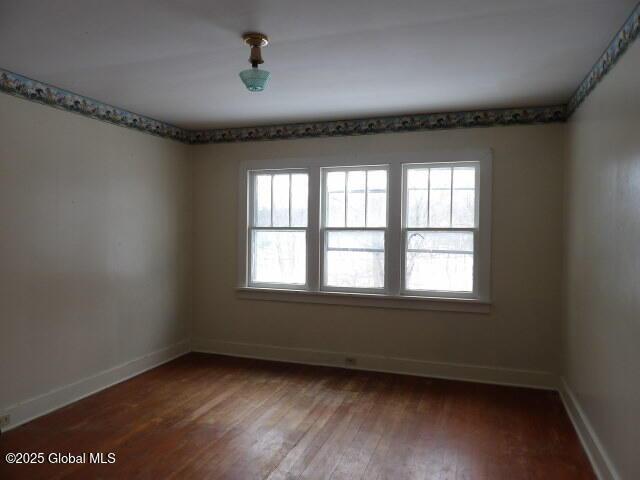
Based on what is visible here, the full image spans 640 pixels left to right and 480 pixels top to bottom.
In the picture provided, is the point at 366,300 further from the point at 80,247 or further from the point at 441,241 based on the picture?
the point at 80,247

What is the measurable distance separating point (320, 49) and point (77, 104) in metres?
2.20

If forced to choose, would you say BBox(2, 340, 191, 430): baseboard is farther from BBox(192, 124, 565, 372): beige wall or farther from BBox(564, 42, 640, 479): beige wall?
BBox(564, 42, 640, 479): beige wall

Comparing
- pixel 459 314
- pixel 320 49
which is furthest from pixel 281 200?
pixel 320 49

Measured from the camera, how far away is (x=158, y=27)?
2469mm

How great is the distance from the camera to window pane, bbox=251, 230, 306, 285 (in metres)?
4.89

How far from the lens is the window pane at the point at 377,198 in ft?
14.9

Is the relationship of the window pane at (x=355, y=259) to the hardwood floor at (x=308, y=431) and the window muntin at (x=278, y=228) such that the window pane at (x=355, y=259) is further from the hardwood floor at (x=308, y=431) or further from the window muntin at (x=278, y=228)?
the hardwood floor at (x=308, y=431)

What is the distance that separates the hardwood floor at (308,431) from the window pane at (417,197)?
1.51 m

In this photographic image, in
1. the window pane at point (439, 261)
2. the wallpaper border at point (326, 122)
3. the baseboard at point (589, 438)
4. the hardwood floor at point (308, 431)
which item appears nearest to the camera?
the baseboard at point (589, 438)

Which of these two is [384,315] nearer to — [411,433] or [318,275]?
[318,275]

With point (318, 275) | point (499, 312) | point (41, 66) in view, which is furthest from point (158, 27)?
point (499, 312)

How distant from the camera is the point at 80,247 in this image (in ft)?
12.4

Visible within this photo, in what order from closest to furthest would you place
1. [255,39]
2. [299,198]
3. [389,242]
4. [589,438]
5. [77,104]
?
1. [255,39]
2. [589,438]
3. [77,104]
4. [389,242]
5. [299,198]

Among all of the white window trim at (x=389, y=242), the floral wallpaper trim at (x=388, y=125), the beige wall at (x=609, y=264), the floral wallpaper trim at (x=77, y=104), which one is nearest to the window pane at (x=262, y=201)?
the white window trim at (x=389, y=242)
